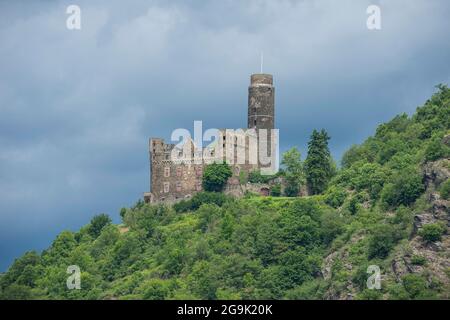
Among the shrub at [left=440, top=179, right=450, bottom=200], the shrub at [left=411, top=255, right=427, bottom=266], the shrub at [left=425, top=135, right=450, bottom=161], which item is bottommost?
the shrub at [left=411, top=255, right=427, bottom=266]

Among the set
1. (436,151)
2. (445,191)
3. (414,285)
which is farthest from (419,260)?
(436,151)

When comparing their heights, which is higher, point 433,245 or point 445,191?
point 445,191

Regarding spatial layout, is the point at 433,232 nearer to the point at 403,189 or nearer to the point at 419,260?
the point at 419,260

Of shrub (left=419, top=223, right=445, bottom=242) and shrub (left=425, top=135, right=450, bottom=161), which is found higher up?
shrub (left=425, top=135, right=450, bottom=161)

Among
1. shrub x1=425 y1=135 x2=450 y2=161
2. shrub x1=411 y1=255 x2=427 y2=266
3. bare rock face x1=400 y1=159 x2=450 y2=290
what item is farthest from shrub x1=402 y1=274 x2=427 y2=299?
shrub x1=425 y1=135 x2=450 y2=161

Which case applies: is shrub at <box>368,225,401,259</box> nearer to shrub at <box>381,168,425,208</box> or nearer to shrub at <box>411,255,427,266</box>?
shrub at <box>411,255,427,266</box>

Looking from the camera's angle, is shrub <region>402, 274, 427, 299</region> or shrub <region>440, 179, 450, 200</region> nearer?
shrub <region>402, 274, 427, 299</region>

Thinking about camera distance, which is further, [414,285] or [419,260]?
[419,260]

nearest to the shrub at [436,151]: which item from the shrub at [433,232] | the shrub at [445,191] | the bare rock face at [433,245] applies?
the bare rock face at [433,245]

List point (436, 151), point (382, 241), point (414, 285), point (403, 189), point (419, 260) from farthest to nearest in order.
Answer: point (403, 189)
point (436, 151)
point (382, 241)
point (419, 260)
point (414, 285)

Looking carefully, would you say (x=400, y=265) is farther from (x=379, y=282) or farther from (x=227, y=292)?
(x=227, y=292)

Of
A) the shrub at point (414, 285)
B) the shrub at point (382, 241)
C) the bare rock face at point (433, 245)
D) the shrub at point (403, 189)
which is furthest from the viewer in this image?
the shrub at point (403, 189)

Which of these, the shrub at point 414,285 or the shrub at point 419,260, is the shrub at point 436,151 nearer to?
the shrub at point 419,260
